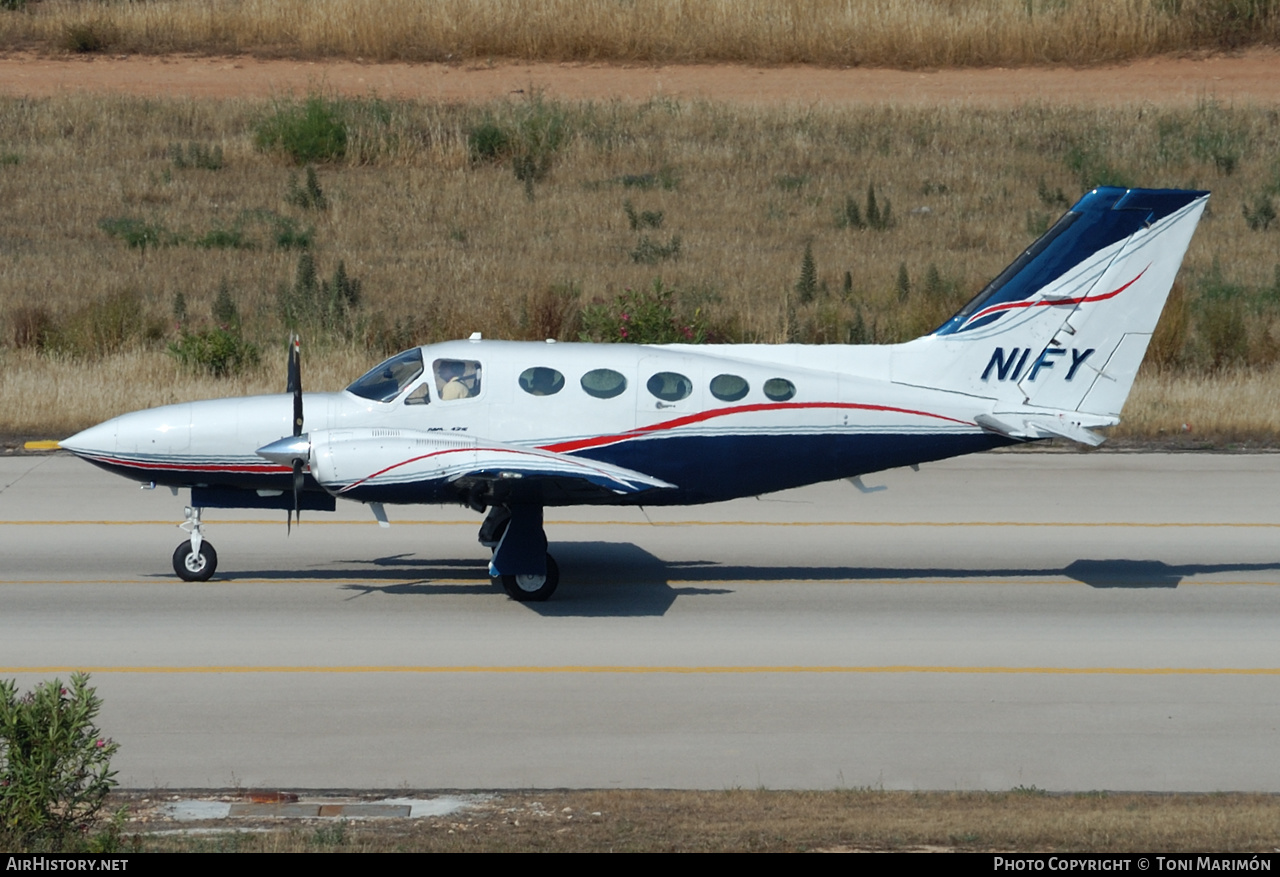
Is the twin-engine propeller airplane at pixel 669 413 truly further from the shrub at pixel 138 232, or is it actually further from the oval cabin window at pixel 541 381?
the shrub at pixel 138 232

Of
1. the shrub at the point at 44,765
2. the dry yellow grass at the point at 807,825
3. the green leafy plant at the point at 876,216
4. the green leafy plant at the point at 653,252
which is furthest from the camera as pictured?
the green leafy plant at the point at 876,216

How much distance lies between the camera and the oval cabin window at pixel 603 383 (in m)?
14.9

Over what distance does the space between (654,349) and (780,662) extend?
12.4 feet

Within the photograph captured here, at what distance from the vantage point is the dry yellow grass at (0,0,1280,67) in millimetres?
52750

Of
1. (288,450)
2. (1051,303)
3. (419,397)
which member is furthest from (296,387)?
(1051,303)

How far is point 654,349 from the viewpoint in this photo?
15312 mm

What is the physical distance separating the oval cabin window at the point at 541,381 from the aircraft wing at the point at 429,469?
0.79 meters

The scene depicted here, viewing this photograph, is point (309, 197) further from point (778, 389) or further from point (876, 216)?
point (778, 389)

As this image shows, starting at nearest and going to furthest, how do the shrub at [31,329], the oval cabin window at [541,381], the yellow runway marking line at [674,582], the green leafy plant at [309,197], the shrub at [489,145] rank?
the oval cabin window at [541,381] < the yellow runway marking line at [674,582] < the shrub at [31,329] < the green leafy plant at [309,197] < the shrub at [489,145]

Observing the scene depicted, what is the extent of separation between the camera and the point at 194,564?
15.5 m

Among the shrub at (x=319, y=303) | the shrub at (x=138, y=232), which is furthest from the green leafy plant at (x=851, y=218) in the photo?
the shrub at (x=138, y=232)

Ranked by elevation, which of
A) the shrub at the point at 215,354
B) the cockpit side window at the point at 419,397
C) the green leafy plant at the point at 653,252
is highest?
the cockpit side window at the point at 419,397

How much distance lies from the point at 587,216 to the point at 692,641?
25.9 metres
